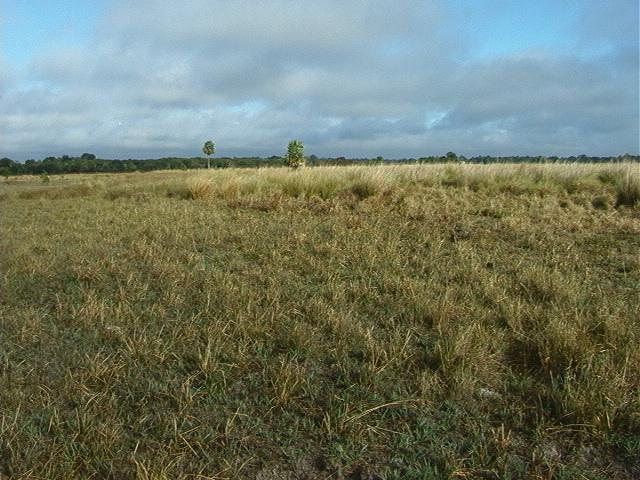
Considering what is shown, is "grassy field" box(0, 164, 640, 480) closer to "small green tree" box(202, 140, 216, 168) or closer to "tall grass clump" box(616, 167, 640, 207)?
"tall grass clump" box(616, 167, 640, 207)

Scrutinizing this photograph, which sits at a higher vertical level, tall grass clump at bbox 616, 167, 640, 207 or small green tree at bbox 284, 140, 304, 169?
small green tree at bbox 284, 140, 304, 169

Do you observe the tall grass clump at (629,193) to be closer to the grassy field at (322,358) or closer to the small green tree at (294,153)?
the grassy field at (322,358)

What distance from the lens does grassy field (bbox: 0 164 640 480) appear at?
2076 mm

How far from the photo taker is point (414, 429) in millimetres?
2248

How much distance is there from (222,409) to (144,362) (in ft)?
2.26

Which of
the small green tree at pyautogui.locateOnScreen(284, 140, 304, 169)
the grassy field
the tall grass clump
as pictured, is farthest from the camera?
the small green tree at pyautogui.locateOnScreen(284, 140, 304, 169)

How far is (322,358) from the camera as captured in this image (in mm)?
2834

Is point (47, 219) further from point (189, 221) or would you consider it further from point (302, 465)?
point (302, 465)

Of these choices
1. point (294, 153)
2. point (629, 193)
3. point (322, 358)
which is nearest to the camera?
point (322, 358)

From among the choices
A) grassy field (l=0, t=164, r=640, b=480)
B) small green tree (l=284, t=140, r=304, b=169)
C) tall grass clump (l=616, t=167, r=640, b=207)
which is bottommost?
grassy field (l=0, t=164, r=640, b=480)

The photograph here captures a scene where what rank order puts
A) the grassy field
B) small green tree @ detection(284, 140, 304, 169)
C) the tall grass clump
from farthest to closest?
small green tree @ detection(284, 140, 304, 169) < the tall grass clump < the grassy field

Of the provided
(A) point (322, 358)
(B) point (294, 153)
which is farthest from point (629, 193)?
(B) point (294, 153)

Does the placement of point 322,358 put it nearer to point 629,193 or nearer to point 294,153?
point 629,193

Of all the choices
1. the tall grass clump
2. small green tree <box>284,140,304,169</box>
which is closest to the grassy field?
the tall grass clump
